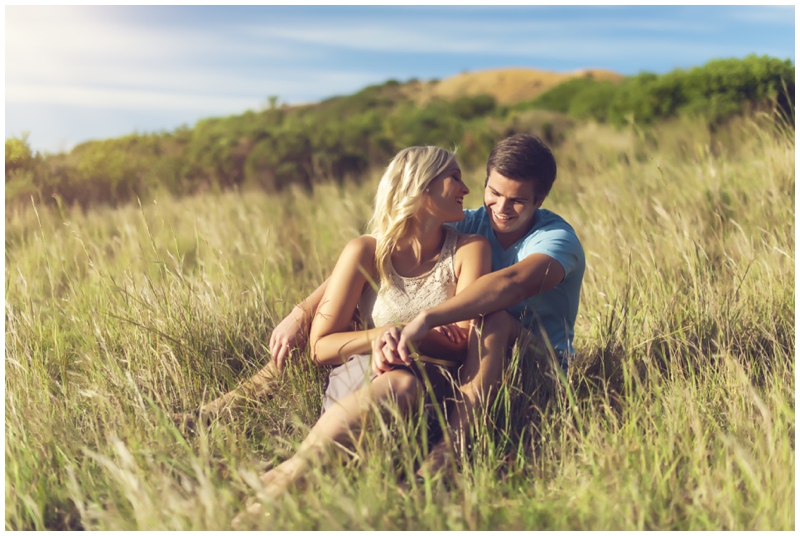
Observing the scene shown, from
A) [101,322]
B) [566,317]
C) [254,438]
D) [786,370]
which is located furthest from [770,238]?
[101,322]

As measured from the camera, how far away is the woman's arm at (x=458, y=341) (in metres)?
2.38

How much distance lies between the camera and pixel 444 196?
105 inches

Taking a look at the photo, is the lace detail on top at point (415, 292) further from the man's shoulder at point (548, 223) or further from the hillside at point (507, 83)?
the hillside at point (507, 83)

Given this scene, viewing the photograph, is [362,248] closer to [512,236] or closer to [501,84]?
[512,236]

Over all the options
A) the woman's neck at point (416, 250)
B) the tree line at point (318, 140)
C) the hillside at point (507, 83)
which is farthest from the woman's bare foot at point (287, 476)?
the hillside at point (507, 83)

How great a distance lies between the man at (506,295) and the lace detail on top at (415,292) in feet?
0.59

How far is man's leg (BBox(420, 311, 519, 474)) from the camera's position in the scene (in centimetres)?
235

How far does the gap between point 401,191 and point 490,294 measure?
0.56 m

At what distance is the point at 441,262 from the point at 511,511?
1.04 m

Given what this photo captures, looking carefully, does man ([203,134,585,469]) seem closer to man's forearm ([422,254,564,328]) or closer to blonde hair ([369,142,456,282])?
man's forearm ([422,254,564,328])

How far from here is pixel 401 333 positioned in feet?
7.85

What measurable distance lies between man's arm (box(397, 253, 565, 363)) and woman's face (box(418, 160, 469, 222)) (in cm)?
33

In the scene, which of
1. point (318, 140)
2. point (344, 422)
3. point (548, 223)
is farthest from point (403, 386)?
point (318, 140)

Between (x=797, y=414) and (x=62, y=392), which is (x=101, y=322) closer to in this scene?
(x=62, y=392)
